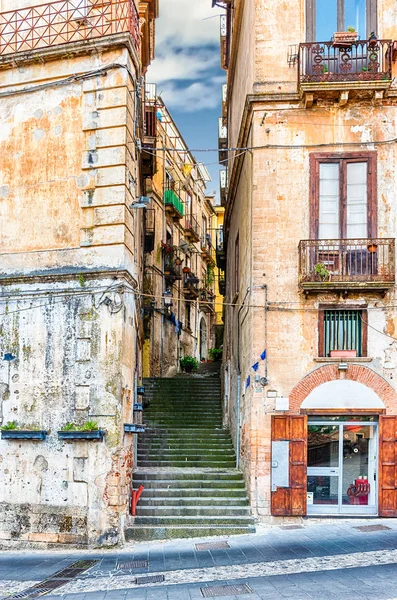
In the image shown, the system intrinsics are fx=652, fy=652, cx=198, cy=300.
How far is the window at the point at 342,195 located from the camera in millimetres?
14398

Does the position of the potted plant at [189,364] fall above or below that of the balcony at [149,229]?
below

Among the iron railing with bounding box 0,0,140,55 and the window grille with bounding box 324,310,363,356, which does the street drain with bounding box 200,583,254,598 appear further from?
the iron railing with bounding box 0,0,140,55

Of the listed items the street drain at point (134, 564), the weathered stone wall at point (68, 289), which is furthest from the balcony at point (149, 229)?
the street drain at point (134, 564)

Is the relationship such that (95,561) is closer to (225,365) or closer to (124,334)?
(124,334)

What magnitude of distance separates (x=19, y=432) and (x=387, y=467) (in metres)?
7.59

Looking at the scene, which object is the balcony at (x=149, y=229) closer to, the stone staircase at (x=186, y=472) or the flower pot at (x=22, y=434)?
the stone staircase at (x=186, y=472)

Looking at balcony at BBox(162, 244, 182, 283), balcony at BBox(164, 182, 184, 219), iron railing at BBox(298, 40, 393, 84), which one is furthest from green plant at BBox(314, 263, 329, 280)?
balcony at BBox(164, 182, 184, 219)

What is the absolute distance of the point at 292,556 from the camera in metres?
11.0

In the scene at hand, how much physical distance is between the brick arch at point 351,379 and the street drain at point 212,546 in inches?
126

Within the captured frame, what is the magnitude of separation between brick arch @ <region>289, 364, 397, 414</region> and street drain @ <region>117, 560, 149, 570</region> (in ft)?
15.0

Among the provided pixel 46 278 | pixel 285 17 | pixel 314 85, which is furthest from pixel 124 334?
pixel 285 17

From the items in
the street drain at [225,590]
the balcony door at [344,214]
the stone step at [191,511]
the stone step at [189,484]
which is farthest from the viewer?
the stone step at [189,484]

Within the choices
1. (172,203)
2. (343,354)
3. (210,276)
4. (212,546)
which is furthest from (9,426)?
(210,276)

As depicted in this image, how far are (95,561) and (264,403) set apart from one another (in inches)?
188
